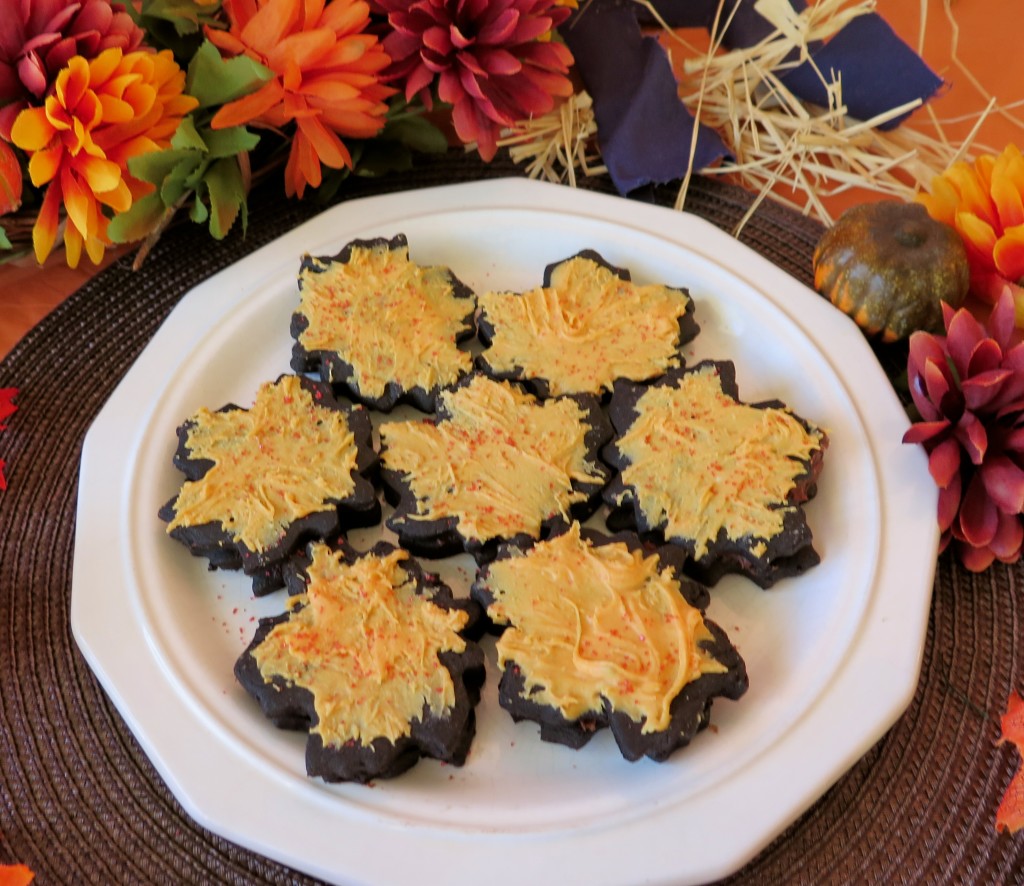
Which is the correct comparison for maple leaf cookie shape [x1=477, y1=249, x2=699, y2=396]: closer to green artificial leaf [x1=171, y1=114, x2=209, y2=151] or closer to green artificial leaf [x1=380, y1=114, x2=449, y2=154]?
green artificial leaf [x1=380, y1=114, x2=449, y2=154]

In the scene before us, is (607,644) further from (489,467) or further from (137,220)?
(137,220)

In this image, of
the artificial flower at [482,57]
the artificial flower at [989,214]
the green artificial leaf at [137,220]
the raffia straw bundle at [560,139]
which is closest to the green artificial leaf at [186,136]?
the green artificial leaf at [137,220]

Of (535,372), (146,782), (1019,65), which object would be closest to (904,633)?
(535,372)

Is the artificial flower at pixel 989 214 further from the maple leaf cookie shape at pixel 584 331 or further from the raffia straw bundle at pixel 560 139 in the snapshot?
the raffia straw bundle at pixel 560 139

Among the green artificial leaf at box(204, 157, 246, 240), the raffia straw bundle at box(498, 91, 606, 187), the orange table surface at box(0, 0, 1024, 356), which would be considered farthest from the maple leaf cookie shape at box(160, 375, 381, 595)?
the raffia straw bundle at box(498, 91, 606, 187)

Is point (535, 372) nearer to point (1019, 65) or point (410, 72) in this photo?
point (410, 72)

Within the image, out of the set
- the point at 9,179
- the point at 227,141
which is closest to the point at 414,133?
the point at 227,141
